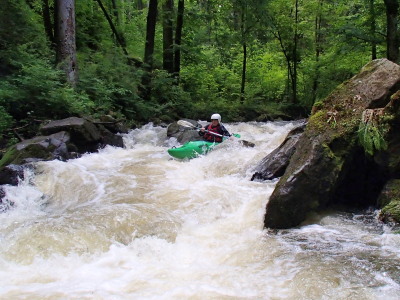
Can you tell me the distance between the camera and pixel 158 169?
24.4 feet

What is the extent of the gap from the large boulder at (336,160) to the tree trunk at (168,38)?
33.6 ft

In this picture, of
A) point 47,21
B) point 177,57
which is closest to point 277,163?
point 177,57

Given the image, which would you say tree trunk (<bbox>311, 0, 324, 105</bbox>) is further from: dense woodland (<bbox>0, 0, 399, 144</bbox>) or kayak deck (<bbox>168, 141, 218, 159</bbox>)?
kayak deck (<bbox>168, 141, 218, 159</bbox>)

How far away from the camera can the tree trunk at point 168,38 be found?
14.8 m

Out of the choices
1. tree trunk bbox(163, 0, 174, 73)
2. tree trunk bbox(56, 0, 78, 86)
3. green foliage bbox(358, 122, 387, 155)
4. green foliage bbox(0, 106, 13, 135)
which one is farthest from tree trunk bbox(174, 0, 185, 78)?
A: green foliage bbox(358, 122, 387, 155)

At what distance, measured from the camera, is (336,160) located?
193 inches

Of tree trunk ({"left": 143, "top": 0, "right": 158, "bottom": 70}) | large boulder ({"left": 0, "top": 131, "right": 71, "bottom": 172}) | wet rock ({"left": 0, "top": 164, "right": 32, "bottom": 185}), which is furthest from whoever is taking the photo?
tree trunk ({"left": 143, "top": 0, "right": 158, "bottom": 70})

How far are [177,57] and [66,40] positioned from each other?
236 inches

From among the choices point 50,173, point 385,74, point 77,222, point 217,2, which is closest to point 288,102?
point 217,2

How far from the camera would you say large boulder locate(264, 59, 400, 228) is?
15.4 feet

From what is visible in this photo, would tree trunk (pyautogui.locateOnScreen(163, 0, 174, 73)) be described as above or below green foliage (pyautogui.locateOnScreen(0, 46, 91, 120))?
above

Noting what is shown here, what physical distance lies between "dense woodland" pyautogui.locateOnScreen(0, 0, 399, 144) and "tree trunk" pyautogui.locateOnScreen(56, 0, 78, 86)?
3cm

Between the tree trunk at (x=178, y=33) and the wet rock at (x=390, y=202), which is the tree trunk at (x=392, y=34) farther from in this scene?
the tree trunk at (x=178, y=33)

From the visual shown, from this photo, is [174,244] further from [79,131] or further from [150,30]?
[150,30]
